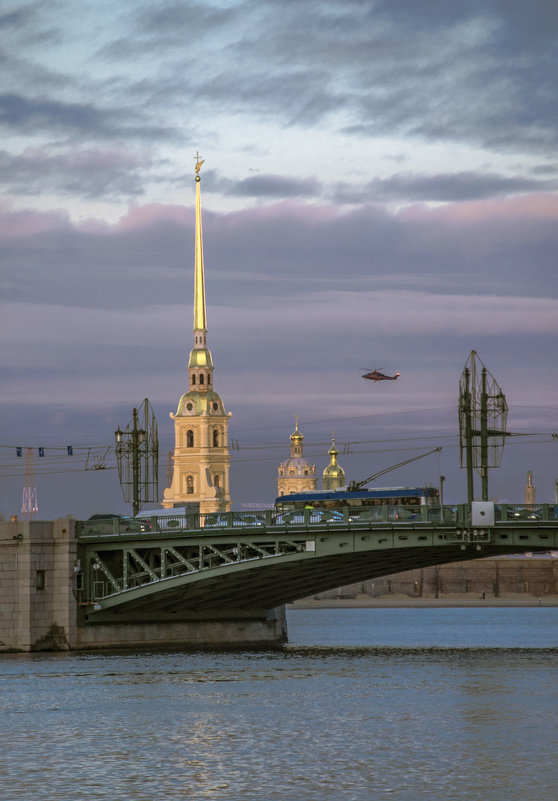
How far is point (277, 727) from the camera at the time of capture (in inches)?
2106

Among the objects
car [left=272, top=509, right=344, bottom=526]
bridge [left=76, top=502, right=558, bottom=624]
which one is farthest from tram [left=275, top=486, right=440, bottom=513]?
car [left=272, top=509, right=344, bottom=526]

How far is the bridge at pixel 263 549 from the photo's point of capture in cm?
7900

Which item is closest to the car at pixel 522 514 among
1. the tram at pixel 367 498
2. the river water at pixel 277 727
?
the river water at pixel 277 727

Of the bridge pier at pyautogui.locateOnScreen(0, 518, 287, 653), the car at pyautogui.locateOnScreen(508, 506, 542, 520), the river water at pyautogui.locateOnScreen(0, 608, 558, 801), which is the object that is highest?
the car at pyautogui.locateOnScreen(508, 506, 542, 520)

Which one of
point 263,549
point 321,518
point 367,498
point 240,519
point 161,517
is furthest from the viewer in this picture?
point 367,498

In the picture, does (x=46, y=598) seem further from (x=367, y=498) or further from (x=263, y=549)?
(x=367, y=498)

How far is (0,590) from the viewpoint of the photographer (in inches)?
3297

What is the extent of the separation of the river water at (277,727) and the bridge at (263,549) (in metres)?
4.03

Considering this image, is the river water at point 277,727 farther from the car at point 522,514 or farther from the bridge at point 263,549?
the car at point 522,514

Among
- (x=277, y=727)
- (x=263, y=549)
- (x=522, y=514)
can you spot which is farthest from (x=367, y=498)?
(x=277, y=727)

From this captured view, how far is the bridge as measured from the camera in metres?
79.0

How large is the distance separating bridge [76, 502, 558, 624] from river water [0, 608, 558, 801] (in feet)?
13.2

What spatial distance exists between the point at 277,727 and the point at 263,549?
31.6 metres

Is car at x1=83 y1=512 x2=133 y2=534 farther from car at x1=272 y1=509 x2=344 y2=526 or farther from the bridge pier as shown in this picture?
car at x1=272 y1=509 x2=344 y2=526
